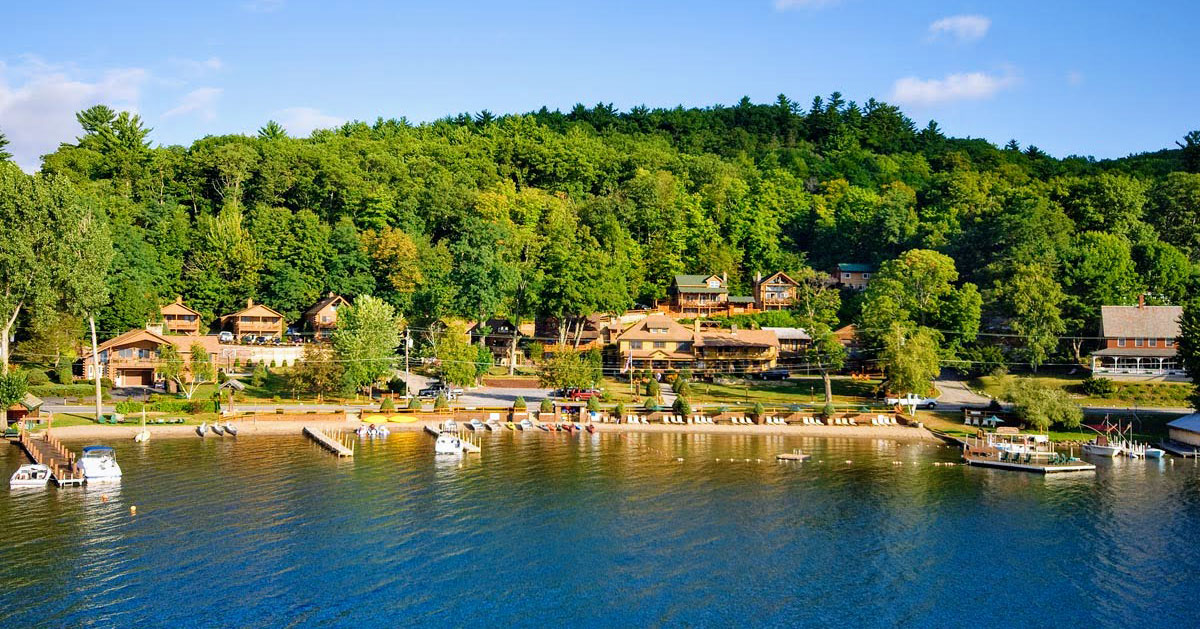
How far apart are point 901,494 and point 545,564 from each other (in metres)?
26.5

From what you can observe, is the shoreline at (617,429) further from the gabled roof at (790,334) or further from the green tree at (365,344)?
the gabled roof at (790,334)

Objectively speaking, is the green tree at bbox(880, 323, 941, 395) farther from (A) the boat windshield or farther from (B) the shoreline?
(A) the boat windshield

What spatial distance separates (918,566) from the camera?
47469mm

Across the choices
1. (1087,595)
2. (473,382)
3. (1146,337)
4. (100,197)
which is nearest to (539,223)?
(473,382)

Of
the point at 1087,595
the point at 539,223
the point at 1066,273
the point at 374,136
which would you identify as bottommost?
the point at 1087,595

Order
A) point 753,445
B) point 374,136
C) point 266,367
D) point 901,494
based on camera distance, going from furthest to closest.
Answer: point 374,136, point 266,367, point 753,445, point 901,494

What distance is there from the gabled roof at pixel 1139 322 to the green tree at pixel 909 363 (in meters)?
21.7

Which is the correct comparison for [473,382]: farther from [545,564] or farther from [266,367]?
[545,564]

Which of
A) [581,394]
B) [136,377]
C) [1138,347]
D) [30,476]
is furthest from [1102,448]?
[136,377]

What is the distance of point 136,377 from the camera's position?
99.1 metres

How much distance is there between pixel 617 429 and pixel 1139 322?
187ft

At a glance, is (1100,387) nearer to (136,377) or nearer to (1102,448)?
(1102,448)

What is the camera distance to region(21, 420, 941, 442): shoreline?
79.1m

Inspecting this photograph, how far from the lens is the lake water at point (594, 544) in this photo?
135ft
